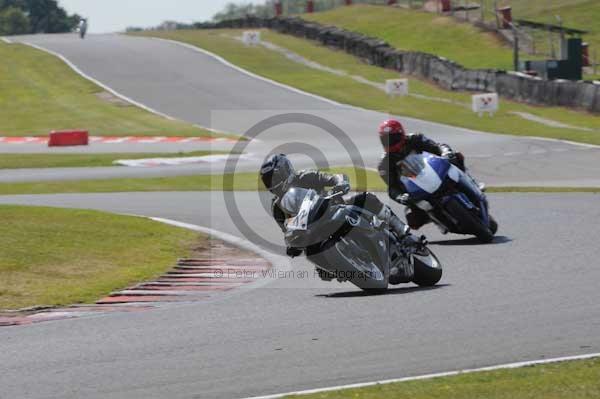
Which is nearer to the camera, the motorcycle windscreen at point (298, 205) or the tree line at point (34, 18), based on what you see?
the motorcycle windscreen at point (298, 205)

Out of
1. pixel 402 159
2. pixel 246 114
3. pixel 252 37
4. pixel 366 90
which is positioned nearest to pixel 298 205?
pixel 402 159

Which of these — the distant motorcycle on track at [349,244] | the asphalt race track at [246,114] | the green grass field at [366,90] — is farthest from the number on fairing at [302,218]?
the green grass field at [366,90]

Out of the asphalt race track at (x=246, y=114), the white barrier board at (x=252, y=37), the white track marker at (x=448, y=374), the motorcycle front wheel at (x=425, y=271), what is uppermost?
the white barrier board at (x=252, y=37)

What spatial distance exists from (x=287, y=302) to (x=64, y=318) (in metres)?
2.06

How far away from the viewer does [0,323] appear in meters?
10.9

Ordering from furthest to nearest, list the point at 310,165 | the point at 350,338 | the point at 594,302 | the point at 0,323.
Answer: the point at 310,165
the point at 0,323
the point at 594,302
the point at 350,338

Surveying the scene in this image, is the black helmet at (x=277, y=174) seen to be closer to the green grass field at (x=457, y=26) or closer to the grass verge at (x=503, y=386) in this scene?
the grass verge at (x=503, y=386)

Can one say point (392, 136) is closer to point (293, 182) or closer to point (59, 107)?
point (293, 182)

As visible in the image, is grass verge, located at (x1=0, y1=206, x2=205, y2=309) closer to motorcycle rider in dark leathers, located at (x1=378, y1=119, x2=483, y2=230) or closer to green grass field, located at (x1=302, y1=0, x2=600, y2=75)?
motorcycle rider in dark leathers, located at (x1=378, y1=119, x2=483, y2=230)

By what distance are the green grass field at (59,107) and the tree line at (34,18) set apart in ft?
203

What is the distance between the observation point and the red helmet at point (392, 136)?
14727 mm

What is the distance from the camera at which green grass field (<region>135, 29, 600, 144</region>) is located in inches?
1415

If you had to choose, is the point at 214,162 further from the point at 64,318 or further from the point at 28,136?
the point at 64,318

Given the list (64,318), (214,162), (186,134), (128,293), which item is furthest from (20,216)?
(186,134)
